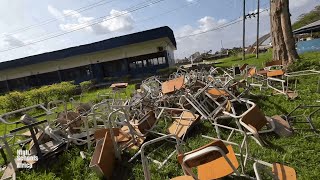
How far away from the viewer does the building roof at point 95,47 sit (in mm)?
20891

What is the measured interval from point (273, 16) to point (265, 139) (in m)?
8.56

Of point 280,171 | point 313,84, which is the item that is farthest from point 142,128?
point 313,84

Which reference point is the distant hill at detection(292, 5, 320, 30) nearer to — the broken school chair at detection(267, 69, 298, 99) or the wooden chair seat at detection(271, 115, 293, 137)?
the broken school chair at detection(267, 69, 298, 99)

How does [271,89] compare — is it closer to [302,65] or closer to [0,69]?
[302,65]

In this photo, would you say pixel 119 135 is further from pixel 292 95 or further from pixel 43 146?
pixel 292 95

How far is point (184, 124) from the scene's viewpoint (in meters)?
5.00

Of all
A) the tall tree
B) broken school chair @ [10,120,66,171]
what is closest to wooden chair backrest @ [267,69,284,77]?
the tall tree

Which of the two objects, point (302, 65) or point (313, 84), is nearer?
point (313, 84)

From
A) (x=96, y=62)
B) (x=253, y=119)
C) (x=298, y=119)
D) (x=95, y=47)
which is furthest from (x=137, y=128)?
(x=96, y=62)

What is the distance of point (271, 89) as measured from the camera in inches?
296

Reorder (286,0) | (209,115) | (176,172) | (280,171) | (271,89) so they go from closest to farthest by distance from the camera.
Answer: (280,171) → (176,172) → (209,115) → (271,89) → (286,0)

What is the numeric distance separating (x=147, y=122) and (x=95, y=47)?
754 inches

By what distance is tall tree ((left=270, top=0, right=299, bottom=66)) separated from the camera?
1070 centimetres

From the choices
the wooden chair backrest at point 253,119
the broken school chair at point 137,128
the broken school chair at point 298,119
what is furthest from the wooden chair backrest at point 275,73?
the wooden chair backrest at point 253,119
